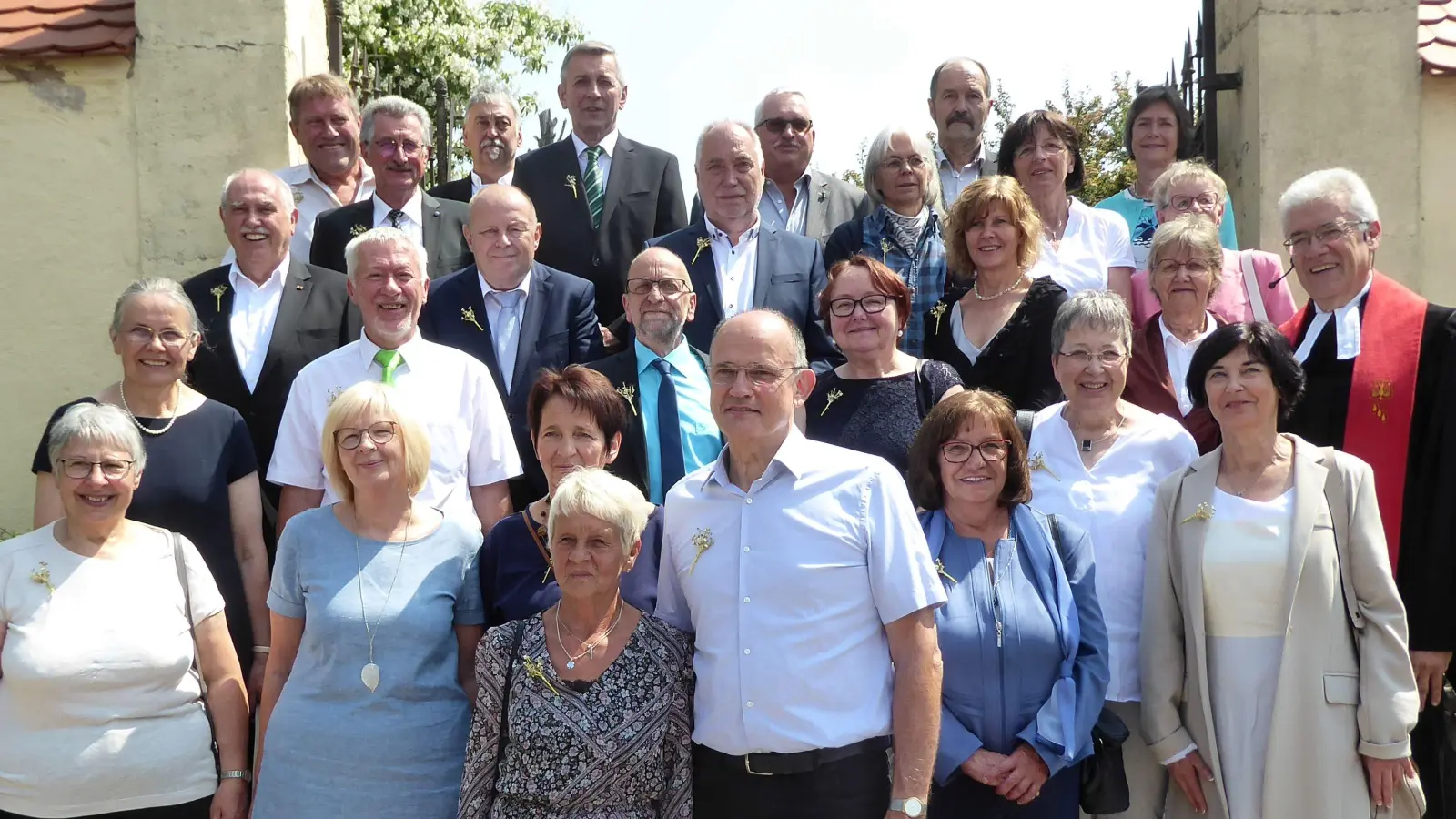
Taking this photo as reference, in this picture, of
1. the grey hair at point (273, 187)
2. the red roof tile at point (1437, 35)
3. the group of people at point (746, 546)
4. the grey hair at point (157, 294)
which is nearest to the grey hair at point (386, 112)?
the grey hair at point (273, 187)

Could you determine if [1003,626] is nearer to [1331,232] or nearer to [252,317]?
[1331,232]

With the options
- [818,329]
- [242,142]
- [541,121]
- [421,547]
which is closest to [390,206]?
[242,142]

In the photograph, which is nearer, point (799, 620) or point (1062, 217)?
point (799, 620)

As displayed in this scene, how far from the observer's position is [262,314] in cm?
565

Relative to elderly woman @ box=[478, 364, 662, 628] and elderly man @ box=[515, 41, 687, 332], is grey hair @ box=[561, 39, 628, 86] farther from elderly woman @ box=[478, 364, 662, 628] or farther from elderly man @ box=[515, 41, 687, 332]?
elderly woman @ box=[478, 364, 662, 628]

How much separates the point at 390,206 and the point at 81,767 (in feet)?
10.4

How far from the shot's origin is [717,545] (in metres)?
3.76

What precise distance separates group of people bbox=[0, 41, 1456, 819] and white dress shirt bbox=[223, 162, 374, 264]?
3.60 ft

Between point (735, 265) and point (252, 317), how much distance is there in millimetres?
2039

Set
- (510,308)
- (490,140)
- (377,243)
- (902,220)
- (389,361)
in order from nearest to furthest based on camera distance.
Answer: (389,361) → (377,243) → (510,308) → (902,220) → (490,140)

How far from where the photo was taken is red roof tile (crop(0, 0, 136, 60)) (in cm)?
766

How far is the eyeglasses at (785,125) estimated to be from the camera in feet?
22.2

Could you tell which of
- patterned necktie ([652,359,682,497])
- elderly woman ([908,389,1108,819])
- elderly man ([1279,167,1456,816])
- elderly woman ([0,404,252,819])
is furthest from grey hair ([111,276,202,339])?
elderly man ([1279,167,1456,816])

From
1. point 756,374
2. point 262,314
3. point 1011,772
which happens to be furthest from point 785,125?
point 1011,772
